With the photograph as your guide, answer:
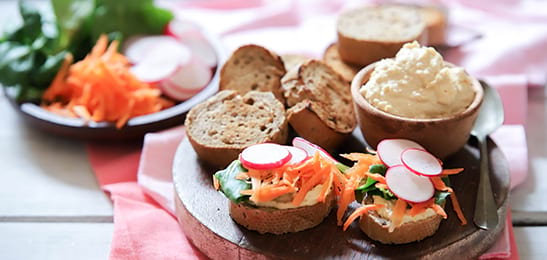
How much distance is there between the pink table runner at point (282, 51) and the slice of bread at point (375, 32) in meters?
0.46

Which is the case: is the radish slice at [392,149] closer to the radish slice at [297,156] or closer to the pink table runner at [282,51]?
the radish slice at [297,156]

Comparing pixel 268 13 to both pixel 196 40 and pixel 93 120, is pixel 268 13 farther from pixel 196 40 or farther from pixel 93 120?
pixel 93 120

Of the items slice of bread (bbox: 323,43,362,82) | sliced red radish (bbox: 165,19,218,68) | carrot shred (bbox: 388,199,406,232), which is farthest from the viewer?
sliced red radish (bbox: 165,19,218,68)

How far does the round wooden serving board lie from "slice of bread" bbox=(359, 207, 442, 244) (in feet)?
0.07

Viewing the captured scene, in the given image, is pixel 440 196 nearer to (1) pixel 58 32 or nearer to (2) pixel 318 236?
(2) pixel 318 236

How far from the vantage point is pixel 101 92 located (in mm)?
3326

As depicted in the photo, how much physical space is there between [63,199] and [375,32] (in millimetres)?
1762

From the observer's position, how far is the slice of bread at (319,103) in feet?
8.92

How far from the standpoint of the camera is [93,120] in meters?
3.23

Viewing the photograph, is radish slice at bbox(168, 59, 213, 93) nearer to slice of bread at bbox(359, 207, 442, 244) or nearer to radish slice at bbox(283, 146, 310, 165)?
radish slice at bbox(283, 146, 310, 165)

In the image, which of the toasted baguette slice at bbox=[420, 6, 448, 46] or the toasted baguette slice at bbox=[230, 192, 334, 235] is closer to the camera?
the toasted baguette slice at bbox=[230, 192, 334, 235]

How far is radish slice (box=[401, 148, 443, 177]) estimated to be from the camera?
235cm

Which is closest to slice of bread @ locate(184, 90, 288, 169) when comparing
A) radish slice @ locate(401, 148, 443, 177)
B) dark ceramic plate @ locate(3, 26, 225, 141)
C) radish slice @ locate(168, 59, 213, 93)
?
dark ceramic plate @ locate(3, 26, 225, 141)

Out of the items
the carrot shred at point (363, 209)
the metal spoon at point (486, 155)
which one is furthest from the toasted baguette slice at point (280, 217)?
the metal spoon at point (486, 155)
